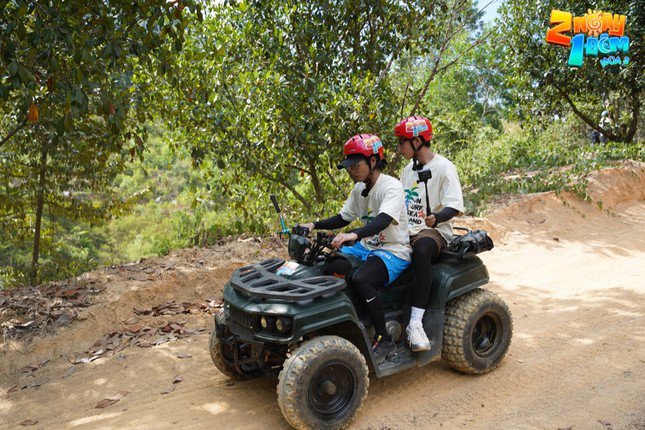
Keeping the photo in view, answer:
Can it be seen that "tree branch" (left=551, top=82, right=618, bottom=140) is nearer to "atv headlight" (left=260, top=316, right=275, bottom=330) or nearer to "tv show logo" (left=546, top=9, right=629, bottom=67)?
"tv show logo" (left=546, top=9, right=629, bottom=67)

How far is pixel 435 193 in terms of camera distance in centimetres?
486

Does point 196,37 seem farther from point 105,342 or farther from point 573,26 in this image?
point 573,26

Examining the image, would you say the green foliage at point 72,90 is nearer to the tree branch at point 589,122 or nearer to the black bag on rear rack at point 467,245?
the black bag on rear rack at point 467,245

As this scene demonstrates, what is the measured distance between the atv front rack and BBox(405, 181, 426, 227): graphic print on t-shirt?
4.01 feet

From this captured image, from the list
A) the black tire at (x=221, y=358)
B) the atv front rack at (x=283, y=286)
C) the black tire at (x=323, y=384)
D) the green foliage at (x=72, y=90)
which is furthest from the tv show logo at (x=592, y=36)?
the black tire at (x=221, y=358)

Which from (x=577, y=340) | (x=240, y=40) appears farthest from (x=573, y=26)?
(x=577, y=340)

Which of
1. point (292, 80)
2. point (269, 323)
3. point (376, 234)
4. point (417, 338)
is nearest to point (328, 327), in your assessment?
point (269, 323)

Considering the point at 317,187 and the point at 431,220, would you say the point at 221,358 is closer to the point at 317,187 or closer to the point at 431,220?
the point at 431,220

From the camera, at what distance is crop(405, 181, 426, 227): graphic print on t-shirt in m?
4.96

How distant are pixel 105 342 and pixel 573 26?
1330cm

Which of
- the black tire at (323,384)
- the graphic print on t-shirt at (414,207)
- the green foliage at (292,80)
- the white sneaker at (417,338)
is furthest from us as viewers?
the green foliage at (292,80)

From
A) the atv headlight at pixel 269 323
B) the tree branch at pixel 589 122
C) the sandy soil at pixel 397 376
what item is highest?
the tree branch at pixel 589 122

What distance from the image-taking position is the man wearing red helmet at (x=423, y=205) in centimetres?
444

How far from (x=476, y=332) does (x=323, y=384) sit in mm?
1760
